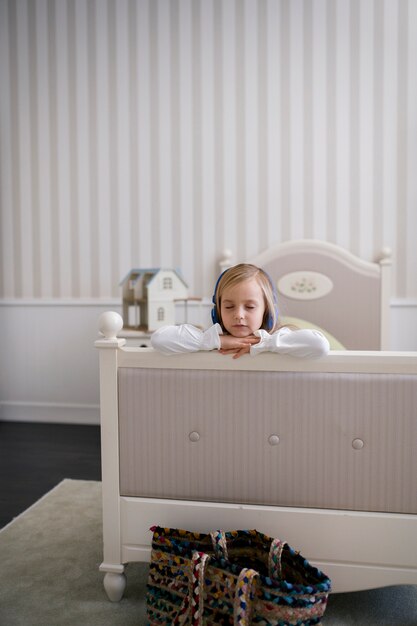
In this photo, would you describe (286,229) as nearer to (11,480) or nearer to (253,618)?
(11,480)

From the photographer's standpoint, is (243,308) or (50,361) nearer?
(243,308)

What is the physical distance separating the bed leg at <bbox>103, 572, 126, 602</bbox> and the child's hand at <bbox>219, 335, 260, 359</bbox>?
2.20ft

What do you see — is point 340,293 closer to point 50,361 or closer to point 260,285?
point 260,285

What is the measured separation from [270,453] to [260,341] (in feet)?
0.93

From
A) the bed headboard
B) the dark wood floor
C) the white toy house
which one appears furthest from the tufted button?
the bed headboard

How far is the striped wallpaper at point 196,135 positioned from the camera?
3.24m

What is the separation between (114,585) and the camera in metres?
1.59

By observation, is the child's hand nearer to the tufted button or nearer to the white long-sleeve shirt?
the white long-sleeve shirt

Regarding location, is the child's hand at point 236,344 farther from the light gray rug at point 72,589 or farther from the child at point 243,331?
the light gray rug at point 72,589

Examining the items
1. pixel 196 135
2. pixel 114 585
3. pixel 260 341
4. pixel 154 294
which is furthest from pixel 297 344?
pixel 196 135

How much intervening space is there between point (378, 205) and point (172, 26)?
1557mm

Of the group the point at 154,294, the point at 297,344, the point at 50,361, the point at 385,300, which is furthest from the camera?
the point at 50,361

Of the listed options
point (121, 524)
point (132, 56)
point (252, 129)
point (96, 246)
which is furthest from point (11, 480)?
point (132, 56)

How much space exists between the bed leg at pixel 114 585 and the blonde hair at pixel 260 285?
2.41 ft
